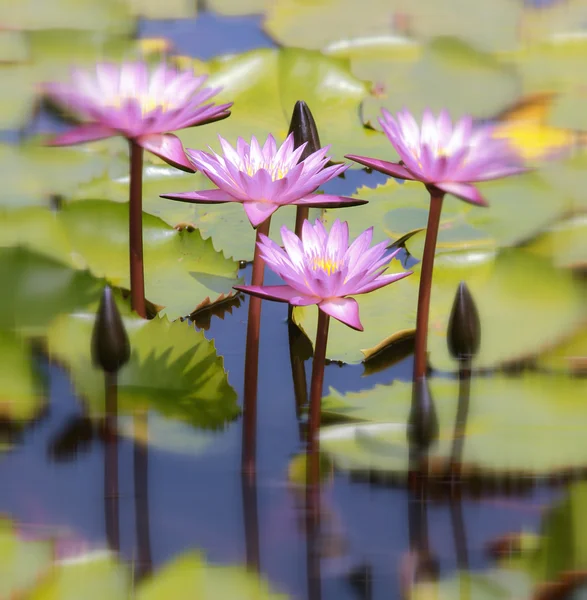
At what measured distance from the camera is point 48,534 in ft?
3.02

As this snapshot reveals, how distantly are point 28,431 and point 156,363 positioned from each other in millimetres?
188

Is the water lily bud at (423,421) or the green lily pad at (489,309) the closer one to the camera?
the water lily bud at (423,421)

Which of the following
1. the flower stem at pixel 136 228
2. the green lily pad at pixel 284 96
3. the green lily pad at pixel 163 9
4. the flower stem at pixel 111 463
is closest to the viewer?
the flower stem at pixel 111 463

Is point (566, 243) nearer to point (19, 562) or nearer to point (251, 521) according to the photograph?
point (251, 521)

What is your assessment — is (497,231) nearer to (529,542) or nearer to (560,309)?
(560,309)

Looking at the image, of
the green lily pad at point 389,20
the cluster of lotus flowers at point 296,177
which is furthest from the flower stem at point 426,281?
the green lily pad at point 389,20

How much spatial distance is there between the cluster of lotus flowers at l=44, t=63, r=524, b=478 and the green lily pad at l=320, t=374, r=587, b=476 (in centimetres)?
5

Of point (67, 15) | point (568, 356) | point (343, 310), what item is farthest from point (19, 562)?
point (67, 15)

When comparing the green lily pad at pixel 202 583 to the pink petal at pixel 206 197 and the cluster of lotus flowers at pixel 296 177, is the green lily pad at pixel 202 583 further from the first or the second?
the pink petal at pixel 206 197

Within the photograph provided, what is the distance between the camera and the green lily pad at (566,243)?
1.44 metres

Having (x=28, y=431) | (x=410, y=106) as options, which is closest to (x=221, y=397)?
(x=28, y=431)

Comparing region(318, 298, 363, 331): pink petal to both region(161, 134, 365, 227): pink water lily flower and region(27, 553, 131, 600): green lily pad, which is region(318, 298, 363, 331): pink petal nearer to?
region(161, 134, 365, 227): pink water lily flower

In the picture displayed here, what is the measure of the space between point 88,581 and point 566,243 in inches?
40.5

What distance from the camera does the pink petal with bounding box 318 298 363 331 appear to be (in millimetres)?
926
